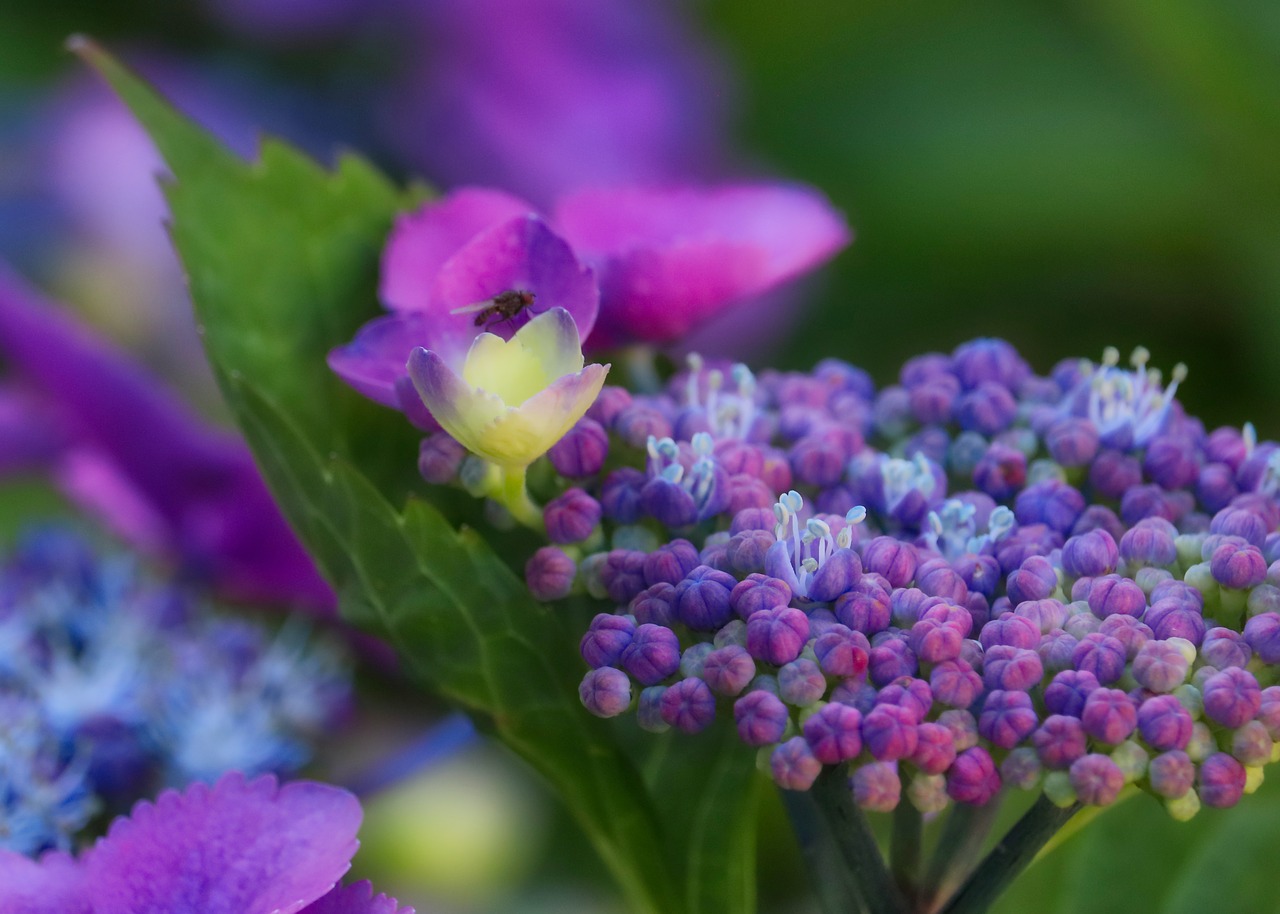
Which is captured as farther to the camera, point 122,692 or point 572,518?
point 122,692

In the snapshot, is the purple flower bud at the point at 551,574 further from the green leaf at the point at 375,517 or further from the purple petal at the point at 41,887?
the purple petal at the point at 41,887

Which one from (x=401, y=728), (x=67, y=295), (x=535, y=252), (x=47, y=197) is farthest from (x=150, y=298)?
(x=535, y=252)

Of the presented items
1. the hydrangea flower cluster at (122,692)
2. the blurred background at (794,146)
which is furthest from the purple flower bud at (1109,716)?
the blurred background at (794,146)

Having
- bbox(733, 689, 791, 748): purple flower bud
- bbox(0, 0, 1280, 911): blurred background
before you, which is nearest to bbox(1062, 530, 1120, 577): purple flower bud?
bbox(733, 689, 791, 748): purple flower bud

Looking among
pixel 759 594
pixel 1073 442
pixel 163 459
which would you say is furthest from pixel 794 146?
pixel 759 594

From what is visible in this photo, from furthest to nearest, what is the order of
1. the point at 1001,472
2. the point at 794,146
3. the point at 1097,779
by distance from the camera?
the point at 794,146 < the point at 1001,472 < the point at 1097,779

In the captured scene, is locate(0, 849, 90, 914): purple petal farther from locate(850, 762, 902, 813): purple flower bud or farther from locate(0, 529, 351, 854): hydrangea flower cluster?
locate(850, 762, 902, 813): purple flower bud

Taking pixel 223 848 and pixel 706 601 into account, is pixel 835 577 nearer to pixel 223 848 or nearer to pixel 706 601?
pixel 706 601
